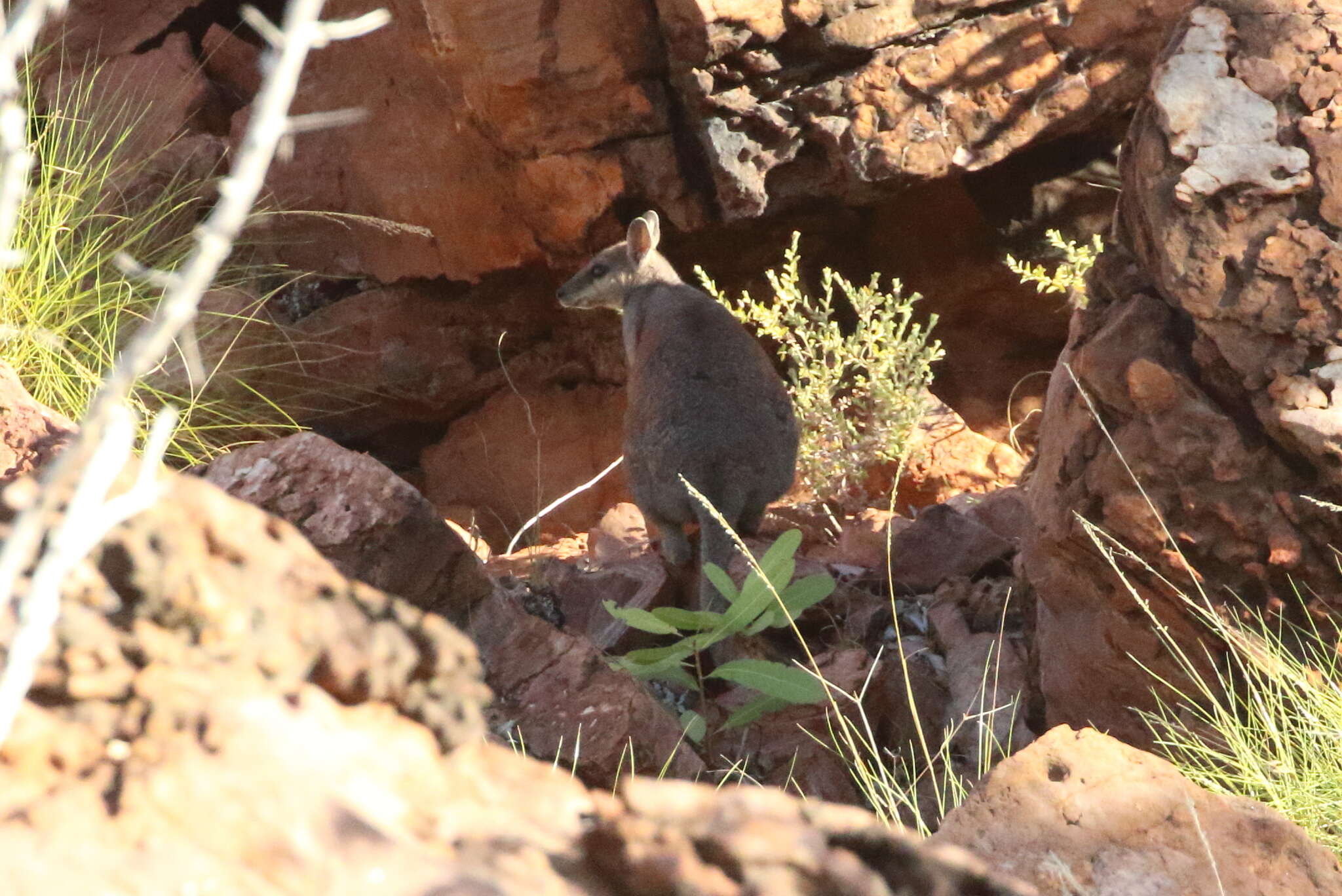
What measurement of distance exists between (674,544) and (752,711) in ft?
5.94

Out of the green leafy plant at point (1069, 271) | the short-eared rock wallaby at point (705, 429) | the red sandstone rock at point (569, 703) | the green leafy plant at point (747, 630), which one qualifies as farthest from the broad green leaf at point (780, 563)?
the green leafy plant at point (1069, 271)

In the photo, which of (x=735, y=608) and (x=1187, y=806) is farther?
(x=735, y=608)

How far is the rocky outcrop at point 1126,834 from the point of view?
5.71 ft

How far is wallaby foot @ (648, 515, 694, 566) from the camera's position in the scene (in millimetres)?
5074

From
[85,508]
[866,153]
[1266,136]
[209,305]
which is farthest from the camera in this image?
[209,305]

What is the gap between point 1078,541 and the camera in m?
3.65

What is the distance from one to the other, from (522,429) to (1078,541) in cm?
544

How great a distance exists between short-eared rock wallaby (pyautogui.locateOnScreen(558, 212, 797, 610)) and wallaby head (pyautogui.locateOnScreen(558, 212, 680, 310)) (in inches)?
30.7

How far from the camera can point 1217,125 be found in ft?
11.0

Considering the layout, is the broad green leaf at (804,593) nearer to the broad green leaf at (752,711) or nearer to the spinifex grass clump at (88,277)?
the broad green leaf at (752,711)

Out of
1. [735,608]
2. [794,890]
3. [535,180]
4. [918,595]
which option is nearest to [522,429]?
[535,180]

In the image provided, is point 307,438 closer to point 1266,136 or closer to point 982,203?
point 1266,136

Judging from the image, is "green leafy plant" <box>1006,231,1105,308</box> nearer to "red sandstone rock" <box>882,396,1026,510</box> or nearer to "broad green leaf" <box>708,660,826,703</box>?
"red sandstone rock" <box>882,396,1026,510</box>

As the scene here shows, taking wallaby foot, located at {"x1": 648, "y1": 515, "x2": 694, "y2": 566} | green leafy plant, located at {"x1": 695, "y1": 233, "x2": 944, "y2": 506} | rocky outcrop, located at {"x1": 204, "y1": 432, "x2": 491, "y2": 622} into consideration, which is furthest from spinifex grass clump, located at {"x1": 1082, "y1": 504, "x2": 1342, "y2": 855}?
green leafy plant, located at {"x1": 695, "y1": 233, "x2": 944, "y2": 506}
